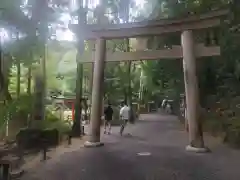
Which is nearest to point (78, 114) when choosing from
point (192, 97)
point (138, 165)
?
point (192, 97)

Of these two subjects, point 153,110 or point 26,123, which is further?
point 153,110

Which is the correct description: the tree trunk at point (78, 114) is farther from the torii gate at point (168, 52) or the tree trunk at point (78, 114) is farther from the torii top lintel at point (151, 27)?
the torii top lintel at point (151, 27)

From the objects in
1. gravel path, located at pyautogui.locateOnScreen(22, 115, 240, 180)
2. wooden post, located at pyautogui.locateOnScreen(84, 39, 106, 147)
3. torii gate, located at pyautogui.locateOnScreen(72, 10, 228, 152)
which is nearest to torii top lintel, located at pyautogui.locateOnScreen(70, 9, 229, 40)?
torii gate, located at pyautogui.locateOnScreen(72, 10, 228, 152)

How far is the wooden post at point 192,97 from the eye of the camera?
10.8 m

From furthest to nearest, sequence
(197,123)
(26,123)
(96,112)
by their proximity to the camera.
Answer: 1. (26,123)
2. (96,112)
3. (197,123)

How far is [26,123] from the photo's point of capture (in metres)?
15.1

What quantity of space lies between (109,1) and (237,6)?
48.1 feet

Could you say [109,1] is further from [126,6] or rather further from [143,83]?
[143,83]

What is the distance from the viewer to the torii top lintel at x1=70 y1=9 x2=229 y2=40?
35.3ft

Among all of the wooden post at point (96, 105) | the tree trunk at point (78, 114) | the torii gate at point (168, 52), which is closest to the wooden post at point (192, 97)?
the torii gate at point (168, 52)

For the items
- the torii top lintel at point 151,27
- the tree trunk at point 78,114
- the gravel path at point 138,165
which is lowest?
the gravel path at point 138,165

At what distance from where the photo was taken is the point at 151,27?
11.9m

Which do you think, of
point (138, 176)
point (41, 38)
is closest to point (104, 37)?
point (41, 38)

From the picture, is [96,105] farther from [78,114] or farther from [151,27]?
[151,27]
